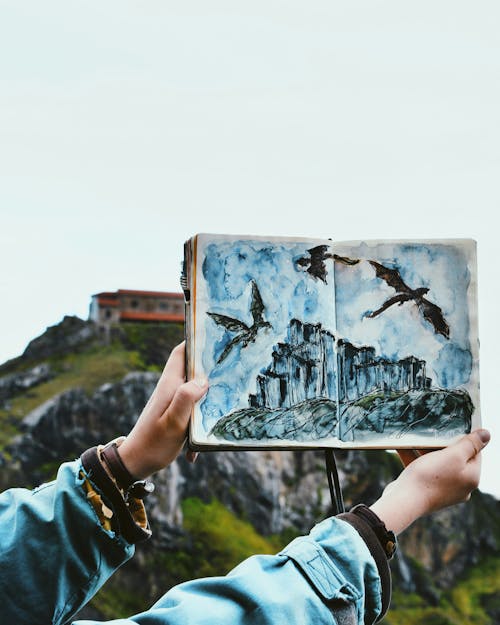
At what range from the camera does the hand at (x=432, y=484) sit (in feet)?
4.07

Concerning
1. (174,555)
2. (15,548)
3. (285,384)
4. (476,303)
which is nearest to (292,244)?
(285,384)

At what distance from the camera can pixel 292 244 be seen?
1625mm

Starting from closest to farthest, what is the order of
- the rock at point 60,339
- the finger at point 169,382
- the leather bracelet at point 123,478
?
the leather bracelet at point 123,478 < the finger at point 169,382 < the rock at point 60,339

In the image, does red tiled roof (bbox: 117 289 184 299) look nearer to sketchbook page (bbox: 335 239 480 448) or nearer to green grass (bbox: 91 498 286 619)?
green grass (bbox: 91 498 286 619)

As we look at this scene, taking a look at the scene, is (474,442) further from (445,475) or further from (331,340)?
(331,340)

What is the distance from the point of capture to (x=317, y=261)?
1.64m

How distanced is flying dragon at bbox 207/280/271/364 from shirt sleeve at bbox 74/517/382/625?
53 cm

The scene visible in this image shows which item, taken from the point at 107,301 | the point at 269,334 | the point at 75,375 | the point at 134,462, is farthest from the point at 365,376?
the point at 107,301

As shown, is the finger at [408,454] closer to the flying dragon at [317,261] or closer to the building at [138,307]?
the flying dragon at [317,261]

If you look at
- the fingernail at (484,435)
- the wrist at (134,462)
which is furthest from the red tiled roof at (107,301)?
the wrist at (134,462)

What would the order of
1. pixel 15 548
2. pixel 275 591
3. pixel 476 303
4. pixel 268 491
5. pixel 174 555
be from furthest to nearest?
pixel 268 491, pixel 174 555, pixel 476 303, pixel 15 548, pixel 275 591

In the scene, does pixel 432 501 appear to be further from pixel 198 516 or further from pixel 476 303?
pixel 198 516

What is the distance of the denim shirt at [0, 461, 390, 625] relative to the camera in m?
1.05

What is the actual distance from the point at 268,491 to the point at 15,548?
22.2 metres
